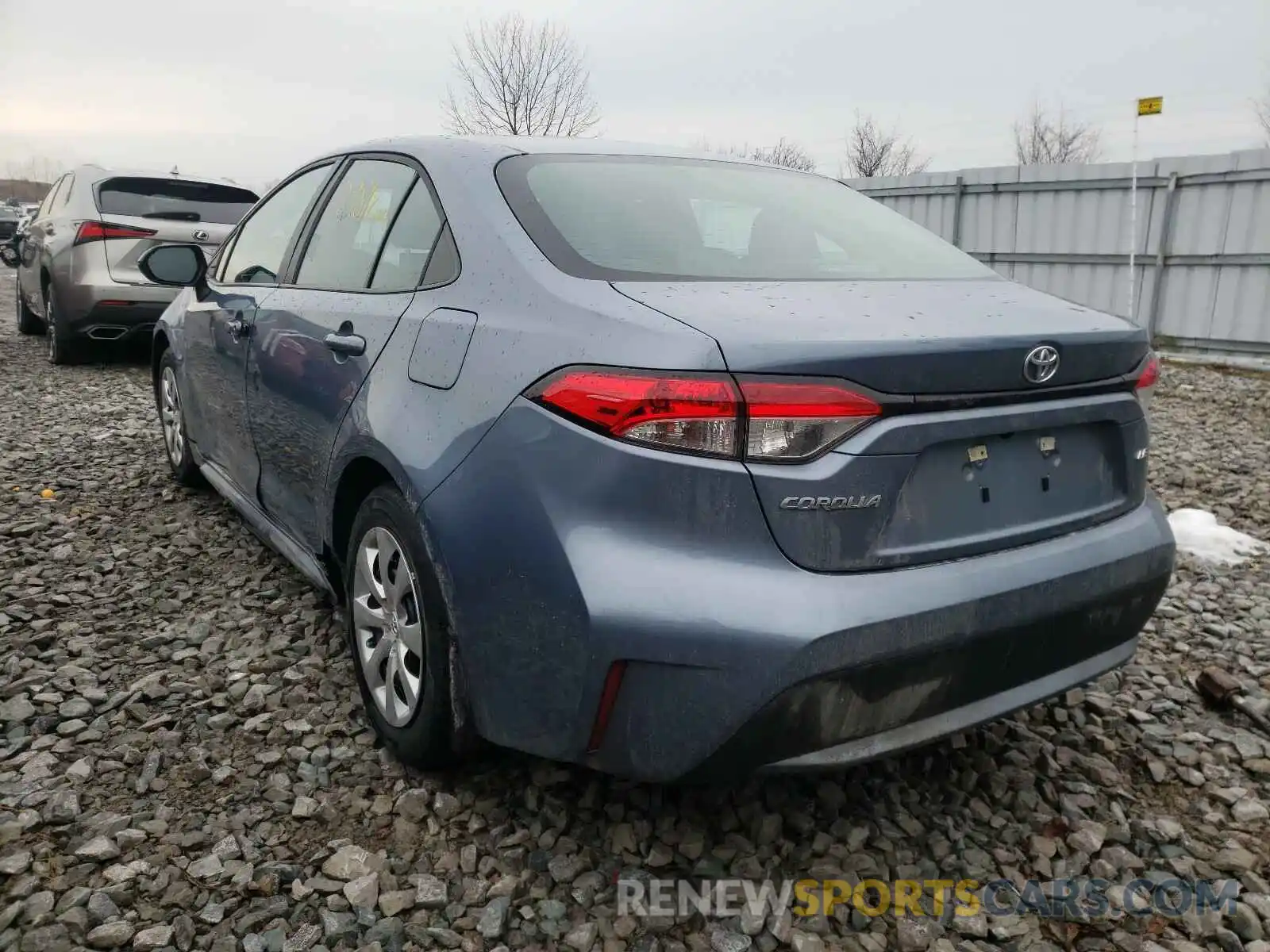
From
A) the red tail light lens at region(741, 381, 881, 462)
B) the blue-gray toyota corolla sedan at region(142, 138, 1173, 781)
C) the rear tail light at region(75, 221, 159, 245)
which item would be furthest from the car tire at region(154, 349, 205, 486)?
the red tail light lens at region(741, 381, 881, 462)

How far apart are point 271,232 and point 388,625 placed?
186cm

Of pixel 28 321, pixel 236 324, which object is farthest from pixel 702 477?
pixel 28 321

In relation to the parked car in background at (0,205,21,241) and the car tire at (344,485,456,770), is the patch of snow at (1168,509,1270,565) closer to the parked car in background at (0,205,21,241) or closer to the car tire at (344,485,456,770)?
the car tire at (344,485,456,770)

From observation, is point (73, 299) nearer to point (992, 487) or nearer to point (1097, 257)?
point (992, 487)

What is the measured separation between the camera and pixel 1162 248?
1093cm

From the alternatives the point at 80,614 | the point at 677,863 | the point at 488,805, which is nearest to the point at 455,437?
the point at 488,805

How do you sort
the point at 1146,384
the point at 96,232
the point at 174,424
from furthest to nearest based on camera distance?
the point at 96,232 < the point at 174,424 < the point at 1146,384

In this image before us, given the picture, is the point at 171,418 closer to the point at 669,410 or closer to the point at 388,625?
the point at 388,625

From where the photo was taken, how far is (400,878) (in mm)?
1994

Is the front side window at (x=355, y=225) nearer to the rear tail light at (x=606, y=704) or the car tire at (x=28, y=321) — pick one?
the rear tail light at (x=606, y=704)

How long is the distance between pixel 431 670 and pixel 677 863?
69 cm

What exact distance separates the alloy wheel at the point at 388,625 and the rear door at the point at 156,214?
5.83 metres

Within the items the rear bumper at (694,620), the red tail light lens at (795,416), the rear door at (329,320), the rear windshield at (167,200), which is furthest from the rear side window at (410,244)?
the rear windshield at (167,200)

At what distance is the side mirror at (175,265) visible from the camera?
3854mm
